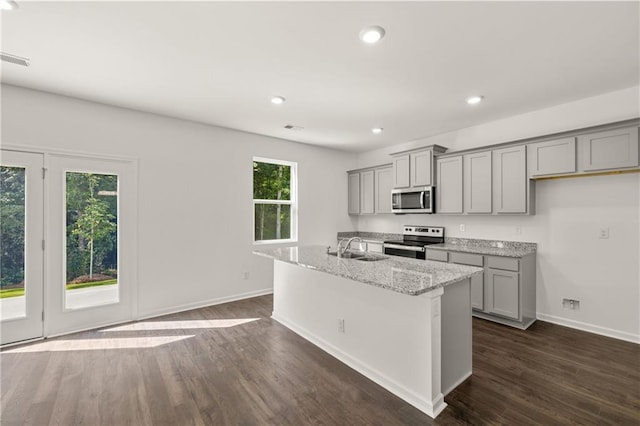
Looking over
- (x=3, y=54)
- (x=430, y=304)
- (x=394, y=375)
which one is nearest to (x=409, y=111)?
(x=430, y=304)

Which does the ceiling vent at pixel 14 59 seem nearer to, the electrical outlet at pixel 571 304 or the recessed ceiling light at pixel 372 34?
the recessed ceiling light at pixel 372 34

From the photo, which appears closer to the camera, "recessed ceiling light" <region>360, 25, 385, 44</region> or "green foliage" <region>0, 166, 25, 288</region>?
"recessed ceiling light" <region>360, 25, 385, 44</region>

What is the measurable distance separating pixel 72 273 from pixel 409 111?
14.9 ft

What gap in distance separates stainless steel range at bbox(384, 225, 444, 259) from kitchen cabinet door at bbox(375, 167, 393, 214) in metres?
0.54

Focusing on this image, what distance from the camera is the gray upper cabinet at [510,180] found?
3.66m

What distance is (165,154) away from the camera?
4.01 m

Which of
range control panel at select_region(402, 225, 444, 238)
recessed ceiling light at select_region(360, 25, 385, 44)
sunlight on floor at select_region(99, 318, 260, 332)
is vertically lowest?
sunlight on floor at select_region(99, 318, 260, 332)

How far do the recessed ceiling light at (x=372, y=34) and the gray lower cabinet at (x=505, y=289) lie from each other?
2.89m

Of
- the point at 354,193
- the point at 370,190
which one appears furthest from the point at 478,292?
the point at 354,193

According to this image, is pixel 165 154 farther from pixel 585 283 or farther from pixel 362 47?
pixel 585 283

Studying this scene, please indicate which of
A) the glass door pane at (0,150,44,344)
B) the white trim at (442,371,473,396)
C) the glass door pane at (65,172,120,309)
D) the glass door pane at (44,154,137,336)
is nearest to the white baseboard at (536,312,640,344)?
the white trim at (442,371,473,396)

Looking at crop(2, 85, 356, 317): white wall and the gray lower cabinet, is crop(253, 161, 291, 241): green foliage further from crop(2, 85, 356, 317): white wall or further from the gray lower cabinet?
the gray lower cabinet

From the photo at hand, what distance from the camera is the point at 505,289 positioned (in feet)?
11.5

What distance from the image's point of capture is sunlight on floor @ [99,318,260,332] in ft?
11.5
